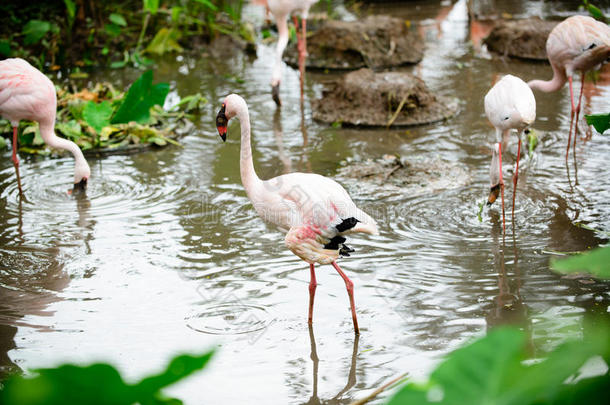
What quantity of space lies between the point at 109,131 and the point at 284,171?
7.10 ft

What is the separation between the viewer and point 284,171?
650cm

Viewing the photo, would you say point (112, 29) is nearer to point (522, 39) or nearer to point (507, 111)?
point (522, 39)

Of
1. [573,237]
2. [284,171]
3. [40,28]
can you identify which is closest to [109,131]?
[284,171]

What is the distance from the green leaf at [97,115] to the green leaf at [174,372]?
6.96 meters

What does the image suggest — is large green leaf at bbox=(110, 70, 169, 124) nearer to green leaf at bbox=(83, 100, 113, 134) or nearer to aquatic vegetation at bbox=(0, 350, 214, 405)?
green leaf at bbox=(83, 100, 113, 134)

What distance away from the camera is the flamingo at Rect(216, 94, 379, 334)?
3643 mm

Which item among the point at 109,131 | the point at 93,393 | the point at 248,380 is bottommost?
the point at 248,380

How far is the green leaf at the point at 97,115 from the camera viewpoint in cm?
735

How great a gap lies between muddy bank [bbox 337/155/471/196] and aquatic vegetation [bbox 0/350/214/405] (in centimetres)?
513

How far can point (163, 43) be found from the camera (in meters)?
11.1

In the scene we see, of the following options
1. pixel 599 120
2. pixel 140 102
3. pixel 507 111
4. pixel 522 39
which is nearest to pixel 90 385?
pixel 599 120

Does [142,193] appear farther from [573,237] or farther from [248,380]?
[573,237]

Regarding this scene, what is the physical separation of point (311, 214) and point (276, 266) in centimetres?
112

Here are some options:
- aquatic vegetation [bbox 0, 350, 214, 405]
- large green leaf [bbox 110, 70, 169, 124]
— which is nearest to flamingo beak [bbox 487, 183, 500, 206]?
large green leaf [bbox 110, 70, 169, 124]
